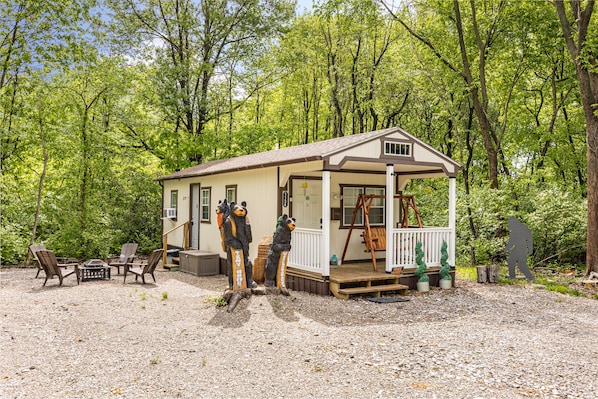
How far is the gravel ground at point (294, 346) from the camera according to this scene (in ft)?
14.0

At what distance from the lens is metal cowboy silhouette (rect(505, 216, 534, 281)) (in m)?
10.5

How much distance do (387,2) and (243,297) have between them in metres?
11.7

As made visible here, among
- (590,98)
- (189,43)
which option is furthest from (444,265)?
(189,43)

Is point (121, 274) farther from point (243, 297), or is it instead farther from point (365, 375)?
point (365, 375)

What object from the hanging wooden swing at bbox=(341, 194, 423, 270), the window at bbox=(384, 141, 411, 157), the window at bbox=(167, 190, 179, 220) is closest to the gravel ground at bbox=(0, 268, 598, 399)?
the hanging wooden swing at bbox=(341, 194, 423, 270)

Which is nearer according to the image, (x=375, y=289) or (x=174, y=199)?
(x=375, y=289)

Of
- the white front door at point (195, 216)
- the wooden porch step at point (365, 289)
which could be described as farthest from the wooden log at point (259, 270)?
the white front door at point (195, 216)

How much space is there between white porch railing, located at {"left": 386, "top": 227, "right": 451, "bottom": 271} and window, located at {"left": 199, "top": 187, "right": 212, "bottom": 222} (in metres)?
5.68

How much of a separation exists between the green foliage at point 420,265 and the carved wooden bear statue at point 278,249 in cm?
277

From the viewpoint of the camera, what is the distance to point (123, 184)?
17266 mm

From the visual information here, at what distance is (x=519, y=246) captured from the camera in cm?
1062

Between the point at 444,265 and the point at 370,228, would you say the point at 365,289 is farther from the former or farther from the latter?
the point at 444,265

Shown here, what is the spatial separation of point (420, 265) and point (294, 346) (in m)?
4.50

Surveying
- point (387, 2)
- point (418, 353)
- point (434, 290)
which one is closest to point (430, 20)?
point (387, 2)
